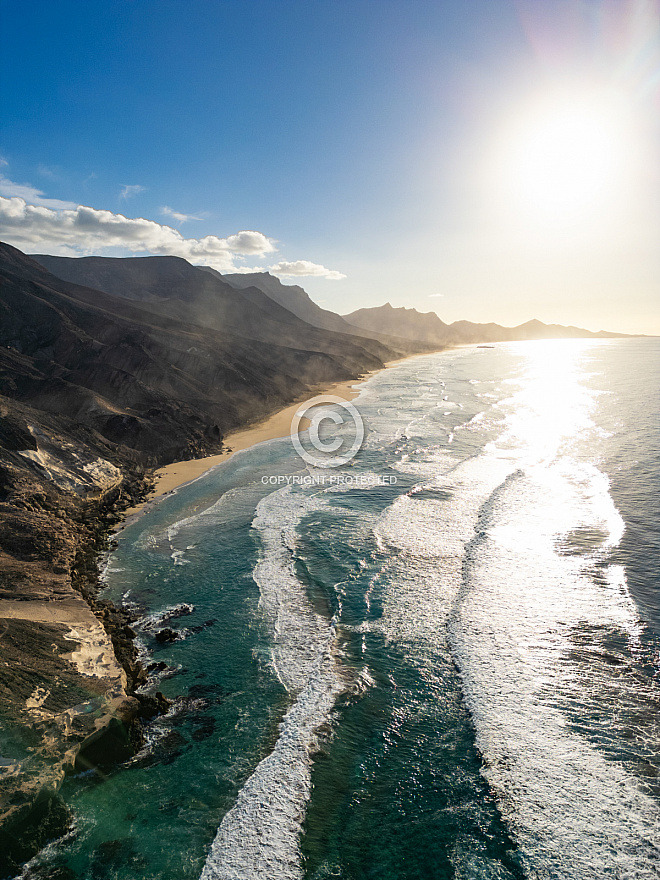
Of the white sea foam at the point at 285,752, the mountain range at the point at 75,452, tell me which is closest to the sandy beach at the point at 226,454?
the mountain range at the point at 75,452

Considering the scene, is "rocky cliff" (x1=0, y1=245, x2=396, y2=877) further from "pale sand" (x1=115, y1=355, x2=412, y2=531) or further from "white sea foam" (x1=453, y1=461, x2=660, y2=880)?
"white sea foam" (x1=453, y1=461, x2=660, y2=880)

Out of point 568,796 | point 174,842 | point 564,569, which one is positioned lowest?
point 174,842

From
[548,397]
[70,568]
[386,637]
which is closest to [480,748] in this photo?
[386,637]

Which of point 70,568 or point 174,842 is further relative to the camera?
point 70,568


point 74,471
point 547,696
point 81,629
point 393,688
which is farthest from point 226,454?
point 547,696

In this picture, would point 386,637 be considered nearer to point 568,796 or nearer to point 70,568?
point 568,796

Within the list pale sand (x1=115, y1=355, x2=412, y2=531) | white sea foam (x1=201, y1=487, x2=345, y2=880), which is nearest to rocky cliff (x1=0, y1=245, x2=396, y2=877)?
pale sand (x1=115, y1=355, x2=412, y2=531)

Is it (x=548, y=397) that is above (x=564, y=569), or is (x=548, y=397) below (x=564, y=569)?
above
